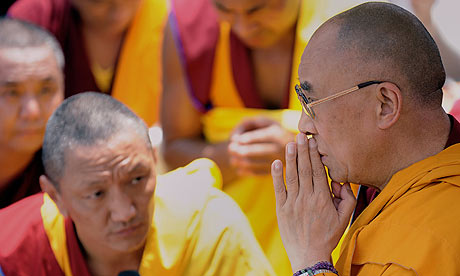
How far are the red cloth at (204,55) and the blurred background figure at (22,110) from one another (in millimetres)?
667

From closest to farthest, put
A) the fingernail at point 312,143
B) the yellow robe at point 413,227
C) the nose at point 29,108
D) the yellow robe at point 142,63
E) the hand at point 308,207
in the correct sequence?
the yellow robe at point 413,227, the hand at point 308,207, the fingernail at point 312,143, the nose at point 29,108, the yellow robe at point 142,63

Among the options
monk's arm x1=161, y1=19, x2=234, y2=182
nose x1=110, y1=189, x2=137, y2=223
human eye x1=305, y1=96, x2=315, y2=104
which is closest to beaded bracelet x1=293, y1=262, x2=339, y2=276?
human eye x1=305, y1=96, x2=315, y2=104

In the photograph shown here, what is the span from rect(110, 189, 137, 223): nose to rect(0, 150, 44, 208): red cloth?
3.42 ft

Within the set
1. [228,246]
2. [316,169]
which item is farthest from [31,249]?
[316,169]

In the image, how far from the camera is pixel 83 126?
2.68 metres

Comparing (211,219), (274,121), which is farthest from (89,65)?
(211,219)

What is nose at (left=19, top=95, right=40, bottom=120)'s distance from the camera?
3.46 m

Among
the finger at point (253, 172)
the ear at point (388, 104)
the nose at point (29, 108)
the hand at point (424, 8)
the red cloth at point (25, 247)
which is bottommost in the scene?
the red cloth at point (25, 247)

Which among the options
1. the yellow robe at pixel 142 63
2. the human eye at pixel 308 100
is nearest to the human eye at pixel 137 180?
the human eye at pixel 308 100

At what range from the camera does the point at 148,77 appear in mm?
4414

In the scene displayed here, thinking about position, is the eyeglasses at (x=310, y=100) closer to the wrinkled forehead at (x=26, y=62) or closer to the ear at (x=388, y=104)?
the ear at (x=388, y=104)

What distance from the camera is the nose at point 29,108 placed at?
11.4 feet

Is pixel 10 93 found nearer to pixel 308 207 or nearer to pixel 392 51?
pixel 308 207

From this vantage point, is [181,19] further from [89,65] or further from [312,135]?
[312,135]
